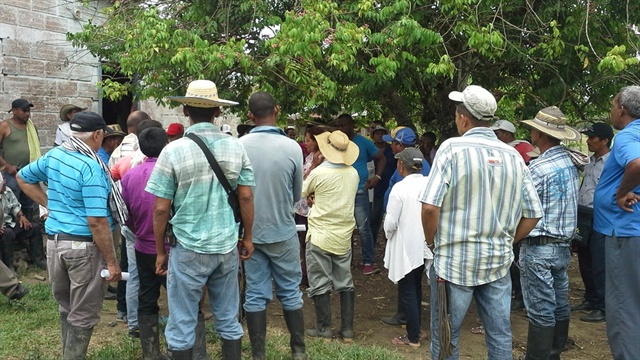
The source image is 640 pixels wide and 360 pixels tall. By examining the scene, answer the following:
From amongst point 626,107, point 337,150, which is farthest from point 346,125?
point 626,107

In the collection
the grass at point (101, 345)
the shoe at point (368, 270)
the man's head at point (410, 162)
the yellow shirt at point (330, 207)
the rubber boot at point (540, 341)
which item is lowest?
the shoe at point (368, 270)

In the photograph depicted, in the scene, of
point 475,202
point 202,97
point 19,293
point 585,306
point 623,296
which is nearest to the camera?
point 475,202

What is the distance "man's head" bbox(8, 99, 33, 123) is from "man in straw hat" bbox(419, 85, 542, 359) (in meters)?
6.29

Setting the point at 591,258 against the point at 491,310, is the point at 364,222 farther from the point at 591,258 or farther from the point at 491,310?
the point at 491,310

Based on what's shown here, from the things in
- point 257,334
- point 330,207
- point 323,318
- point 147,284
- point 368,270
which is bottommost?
point 368,270

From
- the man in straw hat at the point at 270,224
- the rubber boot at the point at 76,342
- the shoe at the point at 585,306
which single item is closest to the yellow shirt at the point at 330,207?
the man in straw hat at the point at 270,224

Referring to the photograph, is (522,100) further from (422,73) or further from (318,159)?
(318,159)

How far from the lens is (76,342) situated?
4.29m

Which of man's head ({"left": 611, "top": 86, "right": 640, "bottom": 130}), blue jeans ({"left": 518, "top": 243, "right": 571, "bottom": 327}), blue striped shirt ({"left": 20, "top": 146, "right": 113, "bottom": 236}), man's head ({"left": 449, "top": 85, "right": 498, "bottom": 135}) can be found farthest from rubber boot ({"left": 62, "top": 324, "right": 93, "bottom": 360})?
man's head ({"left": 611, "top": 86, "right": 640, "bottom": 130})

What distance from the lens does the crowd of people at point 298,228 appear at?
3.73 m

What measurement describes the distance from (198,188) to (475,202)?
1.67 meters

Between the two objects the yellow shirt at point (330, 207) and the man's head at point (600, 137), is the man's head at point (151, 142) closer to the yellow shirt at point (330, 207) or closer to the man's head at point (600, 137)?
the yellow shirt at point (330, 207)

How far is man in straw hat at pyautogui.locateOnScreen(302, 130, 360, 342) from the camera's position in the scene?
562 centimetres

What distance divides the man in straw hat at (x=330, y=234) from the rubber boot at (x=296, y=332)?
819 millimetres
